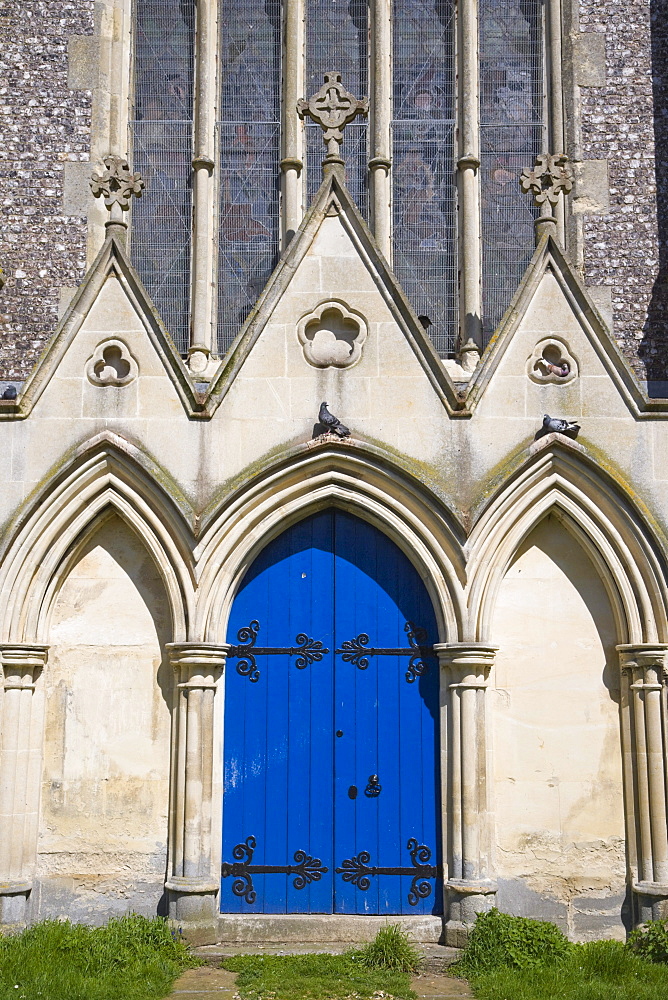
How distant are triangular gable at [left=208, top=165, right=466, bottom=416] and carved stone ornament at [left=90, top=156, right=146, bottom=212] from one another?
1.32m

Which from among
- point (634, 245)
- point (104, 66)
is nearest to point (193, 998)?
point (634, 245)

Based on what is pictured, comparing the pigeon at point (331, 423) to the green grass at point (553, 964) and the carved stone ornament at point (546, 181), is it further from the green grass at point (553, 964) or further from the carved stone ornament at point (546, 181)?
the green grass at point (553, 964)

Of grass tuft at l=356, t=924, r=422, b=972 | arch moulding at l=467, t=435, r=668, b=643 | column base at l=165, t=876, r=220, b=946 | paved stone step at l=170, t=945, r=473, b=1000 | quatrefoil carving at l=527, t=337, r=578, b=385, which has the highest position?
quatrefoil carving at l=527, t=337, r=578, b=385

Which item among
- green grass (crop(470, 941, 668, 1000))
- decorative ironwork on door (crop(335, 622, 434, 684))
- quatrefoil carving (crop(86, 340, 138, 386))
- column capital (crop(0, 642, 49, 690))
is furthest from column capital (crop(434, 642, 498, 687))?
quatrefoil carving (crop(86, 340, 138, 386))

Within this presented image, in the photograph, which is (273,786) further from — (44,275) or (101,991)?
(44,275)

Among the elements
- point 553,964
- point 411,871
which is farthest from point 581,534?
point 553,964

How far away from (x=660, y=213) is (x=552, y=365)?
2.60 m

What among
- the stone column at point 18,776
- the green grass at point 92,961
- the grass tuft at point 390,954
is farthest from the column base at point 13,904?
the grass tuft at point 390,954

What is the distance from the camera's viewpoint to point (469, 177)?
363 inches

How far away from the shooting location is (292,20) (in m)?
9.38

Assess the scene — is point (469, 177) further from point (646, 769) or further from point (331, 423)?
point (646, 769)

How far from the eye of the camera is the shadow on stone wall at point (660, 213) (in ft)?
28.8

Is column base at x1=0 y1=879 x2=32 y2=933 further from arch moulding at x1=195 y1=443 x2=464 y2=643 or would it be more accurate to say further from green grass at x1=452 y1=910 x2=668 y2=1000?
green grass at x1=452 y1=910 x2=668 y2=1000

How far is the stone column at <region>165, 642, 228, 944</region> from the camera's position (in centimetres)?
670
